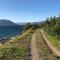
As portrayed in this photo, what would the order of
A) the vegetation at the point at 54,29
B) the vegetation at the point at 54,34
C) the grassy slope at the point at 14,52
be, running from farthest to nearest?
the vegetation at the point at 54,29
the vegetation at the point at 54,34
the grassy slope at the point at 14,52

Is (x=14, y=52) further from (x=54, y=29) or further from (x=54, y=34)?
(x=54, y=29)

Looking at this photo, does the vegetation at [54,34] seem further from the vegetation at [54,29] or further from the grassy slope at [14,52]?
the grassy slope at [14,52]

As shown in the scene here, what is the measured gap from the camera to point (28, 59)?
2111 centimetres

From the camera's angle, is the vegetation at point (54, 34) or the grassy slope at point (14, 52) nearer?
the grassy slope at point (14, 52)

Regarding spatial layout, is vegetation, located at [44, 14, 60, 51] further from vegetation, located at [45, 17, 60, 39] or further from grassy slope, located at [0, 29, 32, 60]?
grassy slope, located at [0, 29, 32, 60]

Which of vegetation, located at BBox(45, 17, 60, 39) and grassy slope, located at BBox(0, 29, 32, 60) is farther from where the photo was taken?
vegetation, located at BBox(45, 17, 60, 39)

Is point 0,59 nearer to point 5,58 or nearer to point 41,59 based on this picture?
point 5,58

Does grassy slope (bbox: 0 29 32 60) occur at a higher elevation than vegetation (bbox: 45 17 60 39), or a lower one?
lower

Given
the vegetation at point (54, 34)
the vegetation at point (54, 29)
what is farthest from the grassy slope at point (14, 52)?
the vegetation at point (54, 29)

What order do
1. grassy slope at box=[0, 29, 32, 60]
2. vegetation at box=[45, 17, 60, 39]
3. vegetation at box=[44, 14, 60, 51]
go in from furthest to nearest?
vegetation at box=[45, 17, 60, 39] → vegetation at box=[44, 14, 60, 51] → grassy slope at box=[0, 29, 32, 60]

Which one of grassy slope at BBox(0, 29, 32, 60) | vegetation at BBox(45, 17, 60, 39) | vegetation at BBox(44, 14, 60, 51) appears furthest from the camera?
vegetation at BBox(45, 17, 60, 39)

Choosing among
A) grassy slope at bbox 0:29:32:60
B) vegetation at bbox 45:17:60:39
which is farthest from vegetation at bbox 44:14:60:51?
grassy slope at bbox 0:29:32:60

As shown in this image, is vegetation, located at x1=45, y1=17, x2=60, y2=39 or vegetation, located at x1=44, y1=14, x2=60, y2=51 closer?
vegetation, located at x1=44, y1=14, x2=60, y2=51

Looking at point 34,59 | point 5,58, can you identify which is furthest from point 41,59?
point 5,58
